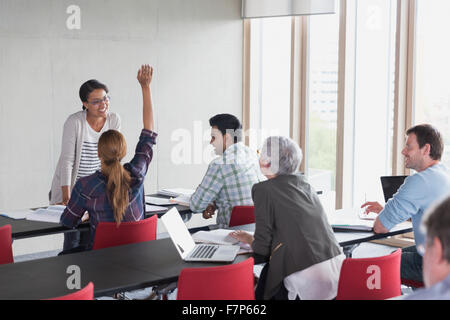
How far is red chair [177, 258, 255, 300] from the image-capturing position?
2506 millimetres

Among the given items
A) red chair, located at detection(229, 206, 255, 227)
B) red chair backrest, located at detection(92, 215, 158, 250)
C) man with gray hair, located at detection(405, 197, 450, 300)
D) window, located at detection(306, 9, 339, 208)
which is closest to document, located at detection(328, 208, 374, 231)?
red chair, located at detection(229, 206, 255, 227)

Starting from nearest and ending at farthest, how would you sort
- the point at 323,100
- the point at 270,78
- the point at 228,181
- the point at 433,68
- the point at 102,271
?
the point at 102,271
the point at 228,181
the point at 433,68
the point at 323,100
the point at 270,78

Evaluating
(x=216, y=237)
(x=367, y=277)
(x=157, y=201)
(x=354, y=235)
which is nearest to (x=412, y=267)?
(x=354, y=235)

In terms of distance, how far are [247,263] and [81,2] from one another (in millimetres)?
4467

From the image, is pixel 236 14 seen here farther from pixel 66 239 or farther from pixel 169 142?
pixel 66 239

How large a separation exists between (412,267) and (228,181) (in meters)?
1.38

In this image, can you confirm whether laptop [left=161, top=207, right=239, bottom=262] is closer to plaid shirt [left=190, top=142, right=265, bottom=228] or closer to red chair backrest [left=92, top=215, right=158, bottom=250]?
red chair backrest [left=92, top=215, right=158, bottom=250]

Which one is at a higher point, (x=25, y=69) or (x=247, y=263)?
(x=25, y=69)

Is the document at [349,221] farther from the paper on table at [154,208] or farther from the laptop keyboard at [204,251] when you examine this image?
the paper on table at [154,208]

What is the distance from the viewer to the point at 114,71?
6.46 meters

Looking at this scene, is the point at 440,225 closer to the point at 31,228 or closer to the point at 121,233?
the point at 121,233

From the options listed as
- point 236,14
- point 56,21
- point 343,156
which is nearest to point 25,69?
point 56,21

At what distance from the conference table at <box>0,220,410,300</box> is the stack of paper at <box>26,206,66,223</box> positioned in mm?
964
